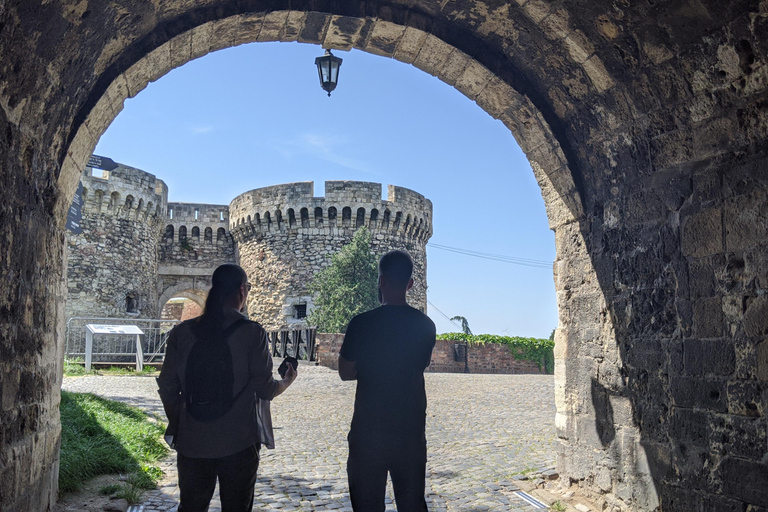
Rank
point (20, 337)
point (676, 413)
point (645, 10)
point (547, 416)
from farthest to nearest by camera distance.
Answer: point (547, 416), point (676, 413), point (645, 10), point (20, 337)

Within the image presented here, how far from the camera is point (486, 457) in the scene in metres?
5.39

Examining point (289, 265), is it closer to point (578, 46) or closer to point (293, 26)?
point (293, 26)

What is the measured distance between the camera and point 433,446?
5934 mm

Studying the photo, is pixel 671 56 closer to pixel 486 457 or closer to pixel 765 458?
pixel 765 458

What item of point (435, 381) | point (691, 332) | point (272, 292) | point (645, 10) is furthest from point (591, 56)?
point (272, 292)

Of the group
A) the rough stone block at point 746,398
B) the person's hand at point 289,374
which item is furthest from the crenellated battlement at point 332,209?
the person's hand at point 289,374

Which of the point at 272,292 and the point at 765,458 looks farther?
the point at 272,292

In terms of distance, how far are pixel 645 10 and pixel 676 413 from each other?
6.91ft

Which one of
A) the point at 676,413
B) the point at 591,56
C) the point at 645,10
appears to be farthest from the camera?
the point at 591,56

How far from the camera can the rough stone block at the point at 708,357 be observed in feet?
9.67

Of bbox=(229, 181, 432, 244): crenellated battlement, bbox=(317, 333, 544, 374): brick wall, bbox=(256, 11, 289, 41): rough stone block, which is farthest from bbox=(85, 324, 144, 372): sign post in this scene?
bbox=(256, 11, 289, 41): rough stone block

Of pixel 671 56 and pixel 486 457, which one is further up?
pixel 671 56

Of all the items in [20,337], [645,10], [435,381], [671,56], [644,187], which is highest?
[645,10]

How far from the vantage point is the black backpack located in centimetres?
229
